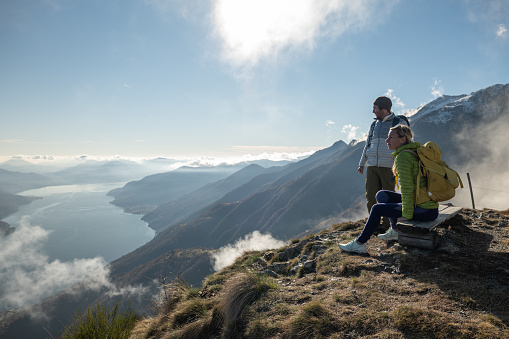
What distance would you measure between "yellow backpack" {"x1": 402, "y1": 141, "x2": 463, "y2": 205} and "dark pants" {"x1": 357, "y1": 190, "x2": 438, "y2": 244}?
36 centimetres

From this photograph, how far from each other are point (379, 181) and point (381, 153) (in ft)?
2.77

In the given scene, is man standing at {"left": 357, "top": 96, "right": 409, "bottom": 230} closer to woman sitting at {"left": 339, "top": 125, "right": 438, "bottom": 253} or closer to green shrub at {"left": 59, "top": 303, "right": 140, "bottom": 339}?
woman sitting at {"left": 339, "top": 125, "right": 438, "bottom": 253}

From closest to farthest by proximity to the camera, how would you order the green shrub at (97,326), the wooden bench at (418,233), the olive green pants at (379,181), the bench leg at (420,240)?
the green shrub at (97,326) → the wooden bench at (418,233) → the bench leg at (420,240) → the olive green pants at (379,181)

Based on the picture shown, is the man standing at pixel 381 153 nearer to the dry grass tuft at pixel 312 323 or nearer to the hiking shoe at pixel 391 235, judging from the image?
the hiking shoe at pixel 391 235

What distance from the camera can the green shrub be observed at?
13.4 feet

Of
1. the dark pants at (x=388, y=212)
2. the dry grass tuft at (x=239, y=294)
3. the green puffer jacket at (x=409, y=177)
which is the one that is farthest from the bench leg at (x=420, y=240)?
the dry grass tuft at (x=239, y=294)

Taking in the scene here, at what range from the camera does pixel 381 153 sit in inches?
260

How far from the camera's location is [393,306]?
328 centimetres

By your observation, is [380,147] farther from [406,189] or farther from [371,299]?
[371,299]

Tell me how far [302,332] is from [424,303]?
1.72 m

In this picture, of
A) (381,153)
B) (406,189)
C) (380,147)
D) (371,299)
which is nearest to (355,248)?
(406,189)

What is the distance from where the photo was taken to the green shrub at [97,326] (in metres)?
4.07

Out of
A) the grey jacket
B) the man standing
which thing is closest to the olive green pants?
the man standing

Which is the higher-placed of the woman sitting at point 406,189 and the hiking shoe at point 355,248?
the woman sitting at point 406,189
